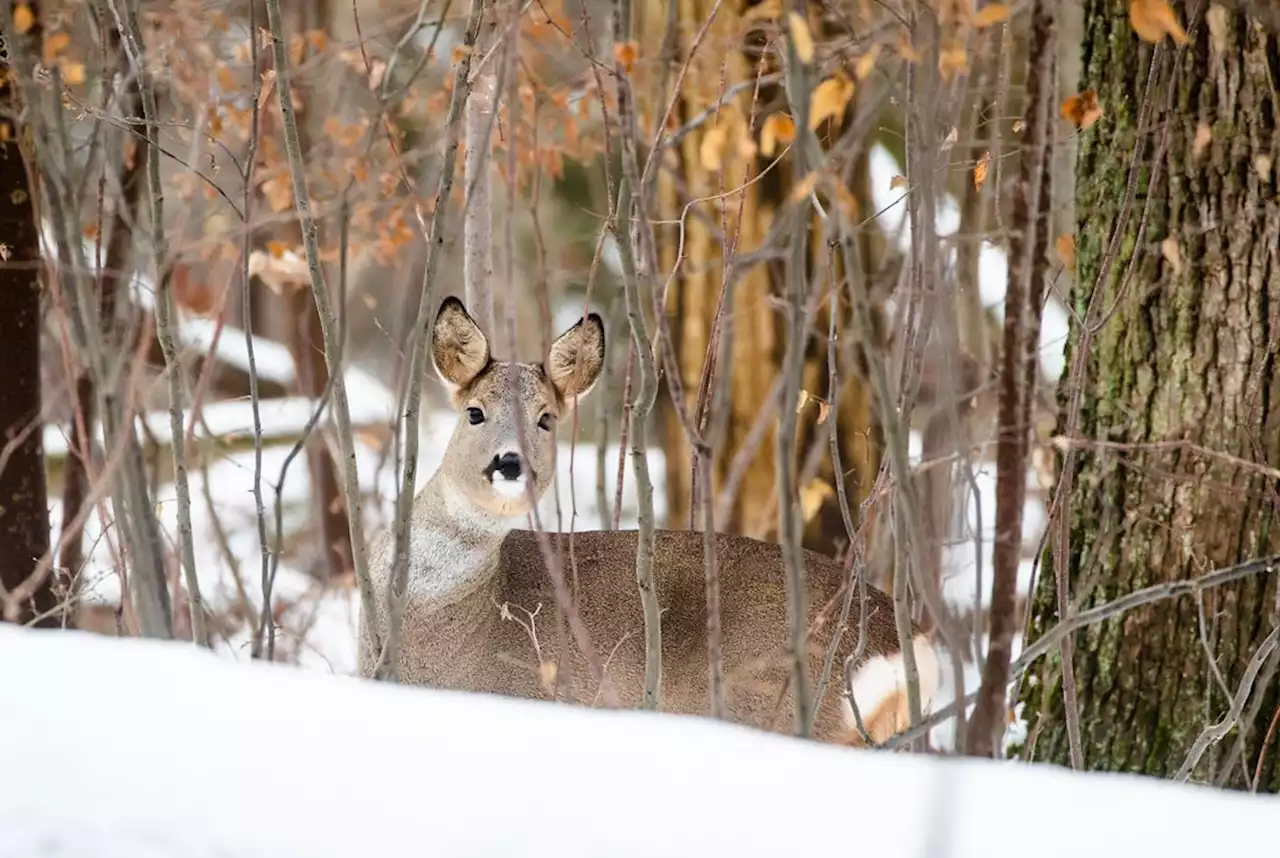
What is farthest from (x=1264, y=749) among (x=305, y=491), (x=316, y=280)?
(x=305, y=491)

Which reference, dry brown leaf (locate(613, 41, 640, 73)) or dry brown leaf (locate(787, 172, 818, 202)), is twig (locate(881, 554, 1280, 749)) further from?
dry brown leaf (locate(613, 41, 640, 73))

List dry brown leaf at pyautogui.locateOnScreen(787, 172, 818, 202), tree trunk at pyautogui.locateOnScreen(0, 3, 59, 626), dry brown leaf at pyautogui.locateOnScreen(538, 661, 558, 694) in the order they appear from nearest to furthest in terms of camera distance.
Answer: dry brown leaf at pyautogui.locateOnScreen(787, 172, 818, 202), dry brown leaf at pyautogui.locateOnScreen(538, 661, 558, 694), tree trunk at pyautogui.locateOnScreen(0, 3, 59, 626)

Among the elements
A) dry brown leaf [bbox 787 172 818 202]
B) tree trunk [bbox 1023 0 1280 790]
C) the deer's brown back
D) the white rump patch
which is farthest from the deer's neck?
dry brown leaf [bbox 787 172 818 202]

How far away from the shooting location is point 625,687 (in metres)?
4.57

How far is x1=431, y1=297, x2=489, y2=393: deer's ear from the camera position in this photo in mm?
4594

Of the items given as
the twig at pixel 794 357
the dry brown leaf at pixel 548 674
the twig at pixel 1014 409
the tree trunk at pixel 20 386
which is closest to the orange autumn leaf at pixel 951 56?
the twig at pixel 1014 409

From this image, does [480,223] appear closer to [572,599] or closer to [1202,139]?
[572,599]

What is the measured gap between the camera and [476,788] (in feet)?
6.65

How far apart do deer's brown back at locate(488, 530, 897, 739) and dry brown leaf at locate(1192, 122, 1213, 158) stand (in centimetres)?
152

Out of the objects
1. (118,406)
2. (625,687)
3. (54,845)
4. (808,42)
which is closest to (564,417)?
(625,687)

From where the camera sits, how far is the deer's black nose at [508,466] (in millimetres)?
4504

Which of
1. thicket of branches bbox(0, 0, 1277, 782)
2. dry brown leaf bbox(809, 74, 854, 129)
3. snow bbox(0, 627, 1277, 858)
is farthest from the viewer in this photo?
thicket of branches bbox(0, 0, 1277, 782)

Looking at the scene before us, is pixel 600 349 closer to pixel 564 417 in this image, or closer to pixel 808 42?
pixel 564 417

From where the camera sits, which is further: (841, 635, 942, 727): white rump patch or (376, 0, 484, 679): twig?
(841, 635, 942, 727): white rump patch
